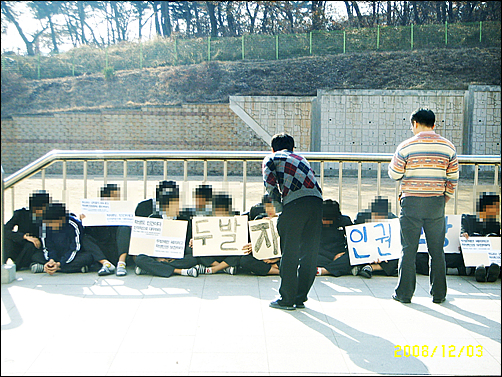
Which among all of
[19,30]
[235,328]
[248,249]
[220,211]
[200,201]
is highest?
[19,30]

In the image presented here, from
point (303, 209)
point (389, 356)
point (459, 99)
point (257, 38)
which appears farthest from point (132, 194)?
point (257, 38)

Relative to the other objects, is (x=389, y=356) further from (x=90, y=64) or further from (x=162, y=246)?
(x=90, y=64)

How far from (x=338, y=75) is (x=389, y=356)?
22983 millimetres

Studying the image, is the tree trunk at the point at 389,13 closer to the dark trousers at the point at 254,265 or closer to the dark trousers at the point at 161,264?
the dark trousers at the point at 254,265

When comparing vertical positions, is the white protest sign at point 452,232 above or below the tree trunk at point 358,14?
below

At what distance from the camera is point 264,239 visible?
545cm

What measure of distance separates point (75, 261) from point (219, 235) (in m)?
1.57

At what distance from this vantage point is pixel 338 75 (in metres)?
25.1

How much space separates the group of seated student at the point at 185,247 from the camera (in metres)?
5.37

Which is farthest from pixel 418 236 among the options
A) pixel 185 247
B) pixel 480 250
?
pixel 185 247

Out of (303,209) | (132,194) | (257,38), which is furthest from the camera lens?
(257,38)

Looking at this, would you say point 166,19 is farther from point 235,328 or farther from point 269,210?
point 235,328
